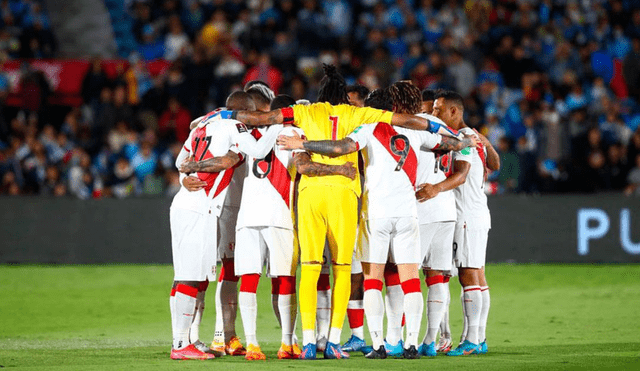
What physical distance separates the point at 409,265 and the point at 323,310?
0.99m

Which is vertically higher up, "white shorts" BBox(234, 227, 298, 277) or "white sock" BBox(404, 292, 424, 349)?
"white shorts" BBox(234, 227, 298, 277)

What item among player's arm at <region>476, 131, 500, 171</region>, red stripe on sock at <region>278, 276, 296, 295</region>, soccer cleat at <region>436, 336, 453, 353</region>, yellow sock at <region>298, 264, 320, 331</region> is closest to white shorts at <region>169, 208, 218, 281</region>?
red stripe on sock at <region>278, 276, 296, 295</region>

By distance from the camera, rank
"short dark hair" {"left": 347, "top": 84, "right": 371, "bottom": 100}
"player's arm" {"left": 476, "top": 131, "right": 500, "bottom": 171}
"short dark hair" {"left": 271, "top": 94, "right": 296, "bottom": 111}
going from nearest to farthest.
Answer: "short dark hair" {"left": 271, "top": 94, "right": 296, "bottom": 111}, "short dark hair" {"left": 347, "top": 84, "right": 371, "bottom": 100}, "player's arm" {"left": 476, "top": 131, "right": 500, "bottom": 171}

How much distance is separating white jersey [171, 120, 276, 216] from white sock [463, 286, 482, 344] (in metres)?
2.21

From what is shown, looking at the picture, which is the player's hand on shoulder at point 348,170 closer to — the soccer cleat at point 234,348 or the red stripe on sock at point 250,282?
the red stripe on sock at point 250,282

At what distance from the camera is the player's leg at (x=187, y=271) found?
8.64 metres

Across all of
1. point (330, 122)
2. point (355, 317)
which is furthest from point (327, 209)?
point (355, 317)

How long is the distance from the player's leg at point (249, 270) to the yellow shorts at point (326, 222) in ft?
1.37

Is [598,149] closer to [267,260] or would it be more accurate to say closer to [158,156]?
[158,156]

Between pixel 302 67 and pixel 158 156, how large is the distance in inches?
133

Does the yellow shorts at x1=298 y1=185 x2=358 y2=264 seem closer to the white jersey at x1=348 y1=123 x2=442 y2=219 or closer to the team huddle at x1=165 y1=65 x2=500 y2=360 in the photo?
the team huddle at x1=165 y1=65 x2=500 y2=360

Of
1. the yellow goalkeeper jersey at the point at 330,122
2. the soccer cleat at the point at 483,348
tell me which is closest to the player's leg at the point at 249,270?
the yellow goalkeeper jersey at the point at 330,122

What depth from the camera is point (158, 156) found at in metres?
19.0

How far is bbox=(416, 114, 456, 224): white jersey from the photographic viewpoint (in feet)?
29.6
